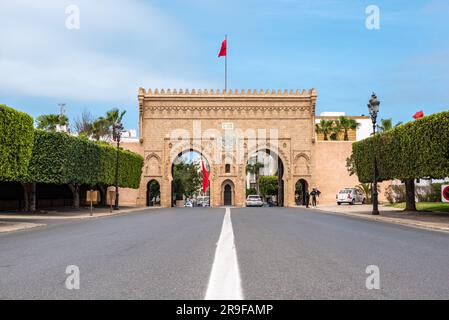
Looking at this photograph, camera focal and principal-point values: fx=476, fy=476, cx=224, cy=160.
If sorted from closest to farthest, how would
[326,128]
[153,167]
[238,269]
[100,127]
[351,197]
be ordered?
[238,269] → [351,197] → [153,167] → [100,127] → [326,128]

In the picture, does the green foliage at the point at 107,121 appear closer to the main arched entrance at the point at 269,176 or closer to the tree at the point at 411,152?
the main arched entrance at the point at 269,176

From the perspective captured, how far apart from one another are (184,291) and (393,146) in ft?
76.1

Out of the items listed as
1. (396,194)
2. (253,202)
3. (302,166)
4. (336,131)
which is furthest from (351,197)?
(336,131)

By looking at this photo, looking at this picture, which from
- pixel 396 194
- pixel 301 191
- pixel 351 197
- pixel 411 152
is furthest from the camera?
pixel 301 191

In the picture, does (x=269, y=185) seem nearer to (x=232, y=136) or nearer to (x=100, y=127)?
(x=232, y=136)

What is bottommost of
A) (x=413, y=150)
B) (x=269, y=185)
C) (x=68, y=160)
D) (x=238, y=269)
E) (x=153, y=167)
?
(x=238, y=269)

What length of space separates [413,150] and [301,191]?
3618 centimetres

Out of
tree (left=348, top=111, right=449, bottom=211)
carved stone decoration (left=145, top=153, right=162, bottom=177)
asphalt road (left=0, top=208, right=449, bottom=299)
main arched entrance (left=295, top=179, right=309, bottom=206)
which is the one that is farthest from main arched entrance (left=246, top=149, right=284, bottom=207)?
asphalt road (left=0, top=208, right=449, bottom=299)

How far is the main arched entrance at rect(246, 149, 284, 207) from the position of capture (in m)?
53.6

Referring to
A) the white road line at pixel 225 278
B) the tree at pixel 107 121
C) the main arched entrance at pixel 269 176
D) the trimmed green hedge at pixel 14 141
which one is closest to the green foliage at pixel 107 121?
the tree at pixel 107 121

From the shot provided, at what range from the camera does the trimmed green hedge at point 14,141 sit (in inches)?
806

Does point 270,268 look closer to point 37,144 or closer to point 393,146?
point 393,146

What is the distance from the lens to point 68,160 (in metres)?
28.3

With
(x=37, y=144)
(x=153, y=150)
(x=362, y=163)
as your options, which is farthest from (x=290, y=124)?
(x=37, y=144)
